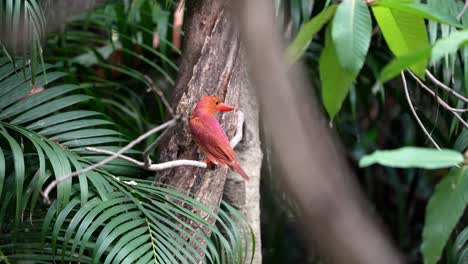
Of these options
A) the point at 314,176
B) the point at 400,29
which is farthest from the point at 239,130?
the point at 314,176

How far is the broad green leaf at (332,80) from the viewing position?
2.89ft

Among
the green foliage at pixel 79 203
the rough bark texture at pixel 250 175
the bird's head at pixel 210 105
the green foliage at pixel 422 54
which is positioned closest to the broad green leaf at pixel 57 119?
the green foliage at pixel 79 203

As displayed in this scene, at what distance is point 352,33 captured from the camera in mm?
857

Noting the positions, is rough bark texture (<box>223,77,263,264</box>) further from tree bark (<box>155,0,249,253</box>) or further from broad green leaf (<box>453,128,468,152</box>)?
broad green leaf (<box>453,128,468,152</box>)

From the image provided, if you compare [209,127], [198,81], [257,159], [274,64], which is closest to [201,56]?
[198,81]

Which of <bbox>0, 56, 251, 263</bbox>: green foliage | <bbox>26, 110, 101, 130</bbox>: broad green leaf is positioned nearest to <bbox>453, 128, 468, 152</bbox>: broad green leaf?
<bbox>0, 56, 251, 263</bbox>: green foliage

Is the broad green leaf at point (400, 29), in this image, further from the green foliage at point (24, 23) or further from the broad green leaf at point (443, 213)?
the green foliage at point (24, 23)

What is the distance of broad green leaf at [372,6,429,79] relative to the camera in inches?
36.1

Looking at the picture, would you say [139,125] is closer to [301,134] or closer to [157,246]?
[157,246]

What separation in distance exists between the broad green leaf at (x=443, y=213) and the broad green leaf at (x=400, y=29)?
21cm

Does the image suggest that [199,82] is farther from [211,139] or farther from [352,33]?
[352,33]

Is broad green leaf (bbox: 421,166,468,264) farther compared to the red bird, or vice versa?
the red bird

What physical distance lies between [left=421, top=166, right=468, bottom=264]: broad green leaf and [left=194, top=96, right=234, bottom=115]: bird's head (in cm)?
121

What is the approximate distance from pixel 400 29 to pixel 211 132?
109cm
